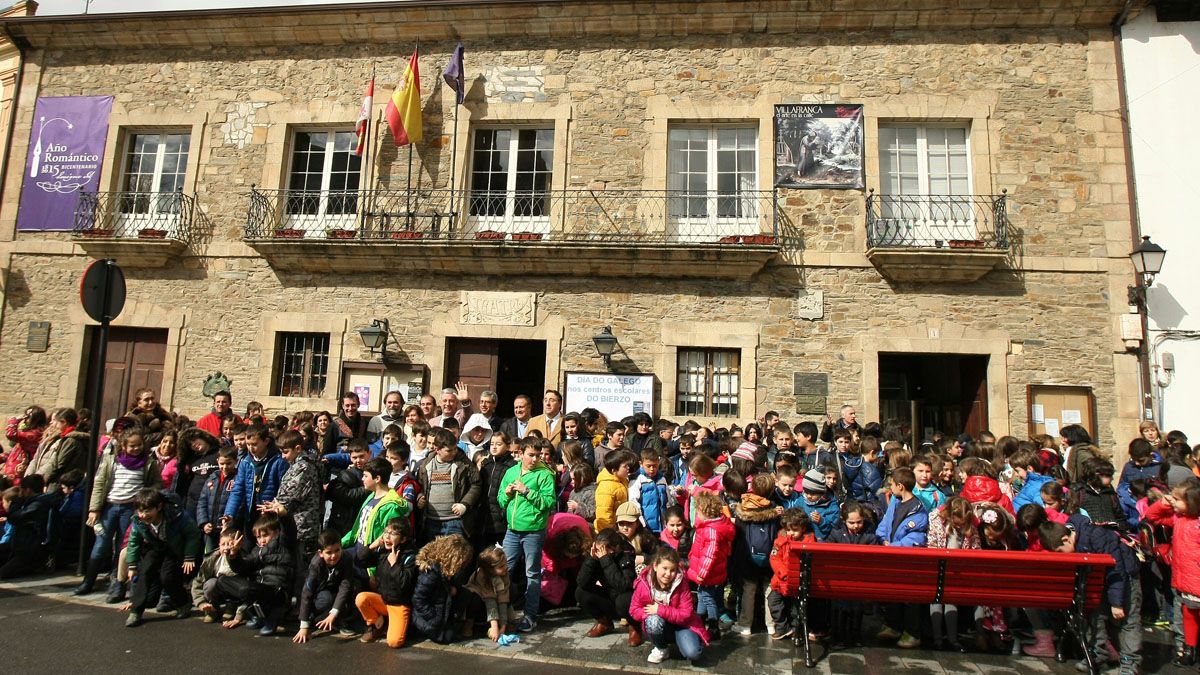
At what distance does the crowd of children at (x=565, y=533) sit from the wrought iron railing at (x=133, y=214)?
19.2ft

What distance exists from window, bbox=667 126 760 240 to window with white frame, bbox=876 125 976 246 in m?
1.84

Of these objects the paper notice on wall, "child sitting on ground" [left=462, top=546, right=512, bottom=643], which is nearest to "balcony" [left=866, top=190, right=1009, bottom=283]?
the paper notice on wall

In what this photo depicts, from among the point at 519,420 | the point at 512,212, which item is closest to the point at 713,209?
the point at 512,212

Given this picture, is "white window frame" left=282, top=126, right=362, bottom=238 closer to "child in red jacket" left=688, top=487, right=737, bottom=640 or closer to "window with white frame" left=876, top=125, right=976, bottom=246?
"window with white frame" left=876, top=125, right=976, bottom=246

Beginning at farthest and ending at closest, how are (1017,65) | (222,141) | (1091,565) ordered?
(222,141) < (1017,65) < (1091,565)

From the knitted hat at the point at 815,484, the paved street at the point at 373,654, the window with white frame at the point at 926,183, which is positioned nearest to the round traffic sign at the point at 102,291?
the paved street at the point at 373,654

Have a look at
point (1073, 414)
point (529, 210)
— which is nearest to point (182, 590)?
point (529, 210)

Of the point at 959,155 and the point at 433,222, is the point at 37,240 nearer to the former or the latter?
the point at 433,222

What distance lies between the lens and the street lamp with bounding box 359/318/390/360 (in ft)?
34.0

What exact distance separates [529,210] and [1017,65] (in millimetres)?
7171

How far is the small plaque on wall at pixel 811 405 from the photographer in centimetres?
986

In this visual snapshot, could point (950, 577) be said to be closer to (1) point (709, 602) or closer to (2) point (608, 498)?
(1) point (709, 602)

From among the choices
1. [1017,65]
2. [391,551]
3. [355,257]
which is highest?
[1017,65]

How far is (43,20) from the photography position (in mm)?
11867
